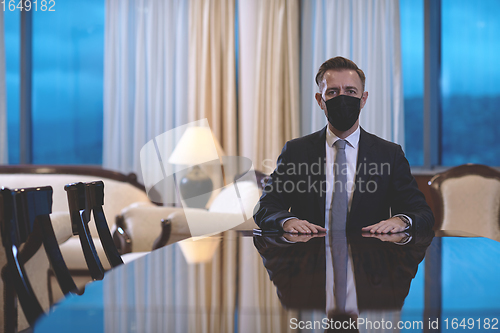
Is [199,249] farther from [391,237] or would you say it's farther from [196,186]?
[196,186]

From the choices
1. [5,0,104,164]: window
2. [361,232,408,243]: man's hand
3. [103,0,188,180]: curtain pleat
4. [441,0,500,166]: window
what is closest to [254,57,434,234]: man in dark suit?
[361,232,408,243]: man's hand

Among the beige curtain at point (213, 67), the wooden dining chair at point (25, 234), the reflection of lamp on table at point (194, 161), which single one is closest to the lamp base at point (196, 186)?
the reflection of lamp on table at point (194, 161)

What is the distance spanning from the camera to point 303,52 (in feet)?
12.6

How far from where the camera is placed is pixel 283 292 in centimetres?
65

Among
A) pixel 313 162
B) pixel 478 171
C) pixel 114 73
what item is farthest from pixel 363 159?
pixel 114 73

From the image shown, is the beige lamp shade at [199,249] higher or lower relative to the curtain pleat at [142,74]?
lower

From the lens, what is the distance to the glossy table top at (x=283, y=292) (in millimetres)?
527

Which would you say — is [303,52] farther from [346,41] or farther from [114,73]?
[114,73]

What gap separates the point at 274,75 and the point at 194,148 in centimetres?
102

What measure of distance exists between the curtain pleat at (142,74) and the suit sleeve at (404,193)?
256cm

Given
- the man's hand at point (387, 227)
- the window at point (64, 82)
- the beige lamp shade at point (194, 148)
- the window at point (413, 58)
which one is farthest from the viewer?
the window at point (64, 82)

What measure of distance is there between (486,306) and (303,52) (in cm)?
347

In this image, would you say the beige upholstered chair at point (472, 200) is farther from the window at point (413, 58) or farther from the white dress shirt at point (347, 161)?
the window at point (413, 58)

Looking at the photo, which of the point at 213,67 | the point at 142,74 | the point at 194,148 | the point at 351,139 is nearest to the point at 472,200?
the point at 351,139
